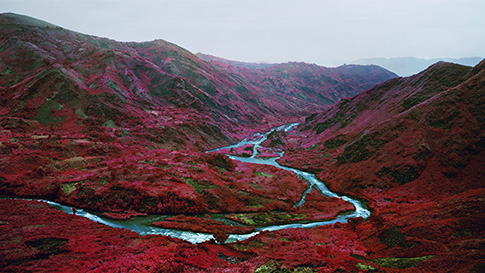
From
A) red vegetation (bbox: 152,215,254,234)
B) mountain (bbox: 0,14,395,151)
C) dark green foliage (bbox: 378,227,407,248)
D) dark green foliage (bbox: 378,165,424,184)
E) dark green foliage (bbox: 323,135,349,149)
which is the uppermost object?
mountain (bbox: 0,14,395,151)

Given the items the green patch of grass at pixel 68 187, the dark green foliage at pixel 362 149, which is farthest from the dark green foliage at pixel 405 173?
the green patch of grass at pixel 68 187

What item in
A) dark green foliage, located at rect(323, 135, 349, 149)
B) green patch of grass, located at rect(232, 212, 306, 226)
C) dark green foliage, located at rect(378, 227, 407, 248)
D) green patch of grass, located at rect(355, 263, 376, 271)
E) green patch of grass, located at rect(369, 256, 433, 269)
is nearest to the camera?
green patch of grass, located at rect(355, 263, 376, 271)

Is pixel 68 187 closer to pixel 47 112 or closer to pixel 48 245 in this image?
pixel 48 245

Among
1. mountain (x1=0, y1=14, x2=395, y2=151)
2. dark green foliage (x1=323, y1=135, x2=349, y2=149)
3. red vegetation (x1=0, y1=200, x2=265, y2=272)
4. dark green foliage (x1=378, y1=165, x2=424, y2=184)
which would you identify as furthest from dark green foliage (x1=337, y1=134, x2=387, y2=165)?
mountain (x1=0, y1=14, x2=395, y2=151)

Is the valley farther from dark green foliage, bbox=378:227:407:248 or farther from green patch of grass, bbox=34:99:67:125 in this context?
green patch of grass, bbox=34:99:67:125

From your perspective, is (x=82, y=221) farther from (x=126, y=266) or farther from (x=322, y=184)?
(x=322, y=184)

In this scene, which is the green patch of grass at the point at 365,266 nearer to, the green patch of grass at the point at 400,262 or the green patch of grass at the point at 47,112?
the green patch of grass at the point at 400,262

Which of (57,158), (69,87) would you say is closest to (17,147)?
(57,158)

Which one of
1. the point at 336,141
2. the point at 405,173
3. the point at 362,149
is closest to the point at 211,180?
the point at 362,149
